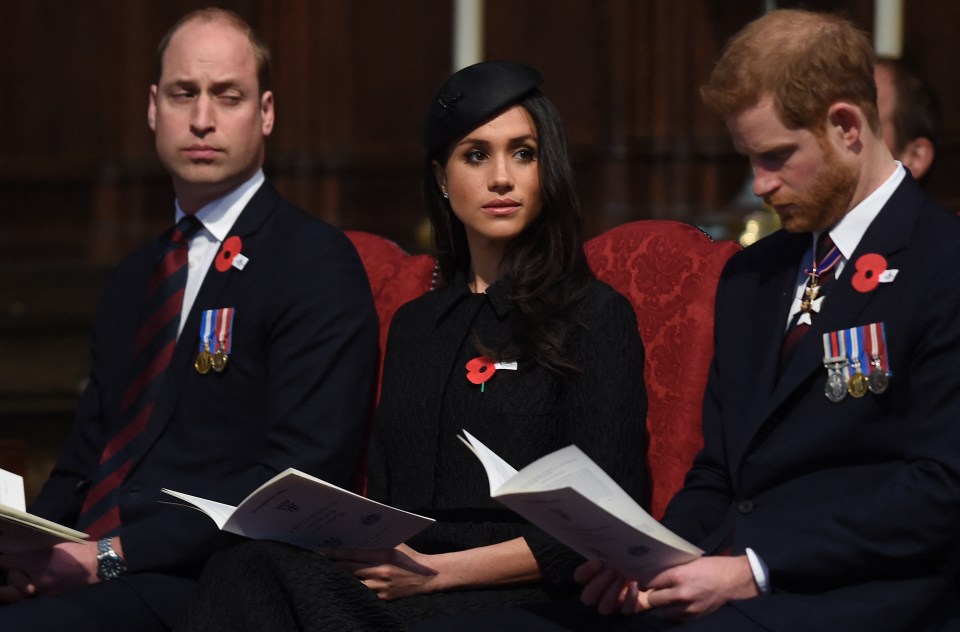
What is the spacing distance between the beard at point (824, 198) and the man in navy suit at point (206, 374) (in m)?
0.96

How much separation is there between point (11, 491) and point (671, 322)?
4.27ft

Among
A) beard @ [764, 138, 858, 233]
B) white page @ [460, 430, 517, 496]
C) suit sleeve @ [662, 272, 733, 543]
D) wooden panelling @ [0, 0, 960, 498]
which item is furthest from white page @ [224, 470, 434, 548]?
wooden panelling @ [0, 0, 960, 498]

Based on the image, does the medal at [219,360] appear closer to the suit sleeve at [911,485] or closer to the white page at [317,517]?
the white page at [317,517]

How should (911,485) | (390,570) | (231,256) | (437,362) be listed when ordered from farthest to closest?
(231,256), (437,362), (390,570), (911,485)

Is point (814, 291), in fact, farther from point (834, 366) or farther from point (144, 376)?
point (144, 376)

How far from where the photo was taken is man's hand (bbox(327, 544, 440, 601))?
2654mm

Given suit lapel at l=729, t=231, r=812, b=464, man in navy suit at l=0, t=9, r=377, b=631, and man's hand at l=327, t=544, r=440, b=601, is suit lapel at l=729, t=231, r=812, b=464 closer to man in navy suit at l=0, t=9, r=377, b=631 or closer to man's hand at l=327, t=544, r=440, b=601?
man's hand at l=327, t=544, r=440, b=601

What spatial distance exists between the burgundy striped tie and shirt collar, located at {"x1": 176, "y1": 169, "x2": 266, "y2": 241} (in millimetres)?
39

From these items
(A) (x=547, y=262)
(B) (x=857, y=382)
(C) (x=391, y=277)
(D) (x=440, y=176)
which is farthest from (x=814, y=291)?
(C) (x=391, y=277)

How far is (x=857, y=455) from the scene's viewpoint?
2479 millimetres

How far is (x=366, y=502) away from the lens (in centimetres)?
240

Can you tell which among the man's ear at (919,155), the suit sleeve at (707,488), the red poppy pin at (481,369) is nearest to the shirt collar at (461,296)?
the red poppy pin at (481,369)

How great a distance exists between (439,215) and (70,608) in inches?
42.2

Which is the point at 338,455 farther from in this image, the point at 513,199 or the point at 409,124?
the point at 409,124
